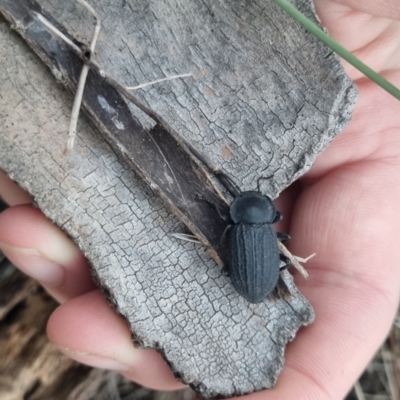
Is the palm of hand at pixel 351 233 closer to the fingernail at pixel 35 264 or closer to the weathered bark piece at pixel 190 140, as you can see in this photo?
the weathered bark piece at pixel 190 140

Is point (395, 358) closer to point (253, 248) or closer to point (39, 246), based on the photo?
point (253, 248)

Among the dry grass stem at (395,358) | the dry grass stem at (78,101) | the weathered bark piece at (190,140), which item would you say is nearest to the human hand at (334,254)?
the weathered bark piece at (190,140)

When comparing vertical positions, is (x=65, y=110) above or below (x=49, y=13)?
below

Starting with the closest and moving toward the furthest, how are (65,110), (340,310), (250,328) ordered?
(65,110) < (250,328) < (340,310)

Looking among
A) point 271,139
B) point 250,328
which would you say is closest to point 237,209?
point 271,139

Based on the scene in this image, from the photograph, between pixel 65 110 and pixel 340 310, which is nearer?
pixel 65 110

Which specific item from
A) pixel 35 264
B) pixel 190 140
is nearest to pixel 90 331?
pixel 35 264

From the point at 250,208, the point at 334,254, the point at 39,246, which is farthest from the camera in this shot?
the point at 334,254

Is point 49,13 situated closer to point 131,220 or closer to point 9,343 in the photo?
point 131,220
